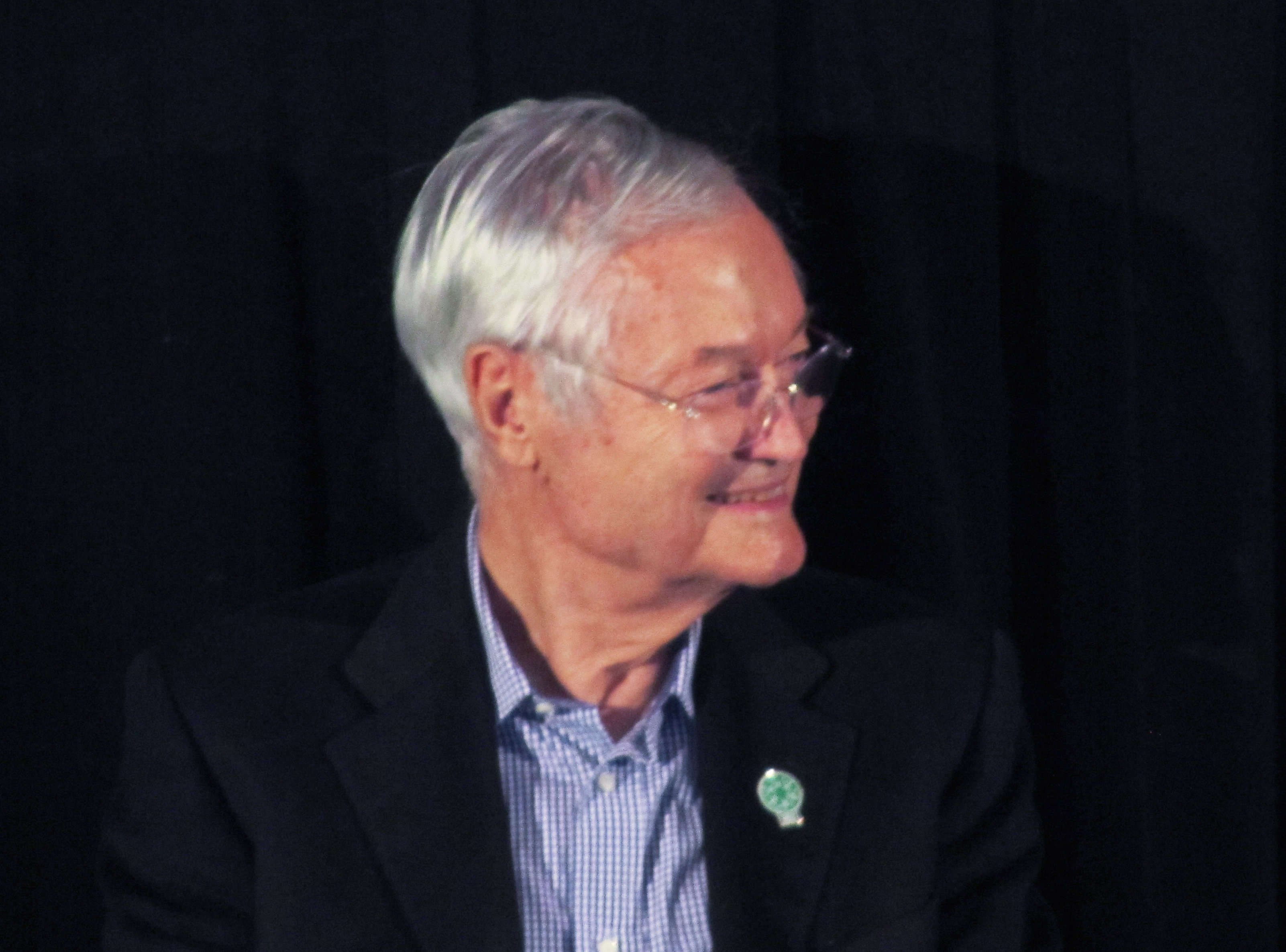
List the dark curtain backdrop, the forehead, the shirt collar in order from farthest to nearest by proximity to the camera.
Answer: the dark curtain backdrop < the shirt collar < the forehead

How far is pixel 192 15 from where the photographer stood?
171 centimetres

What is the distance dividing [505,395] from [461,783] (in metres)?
0.37

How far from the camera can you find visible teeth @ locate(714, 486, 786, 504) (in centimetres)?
152

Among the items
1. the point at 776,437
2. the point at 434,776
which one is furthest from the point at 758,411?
the point at 434,776

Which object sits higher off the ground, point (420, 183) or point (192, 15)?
point (192, 15)

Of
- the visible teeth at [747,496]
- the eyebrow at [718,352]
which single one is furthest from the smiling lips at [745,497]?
the eyebrow at [718,352]

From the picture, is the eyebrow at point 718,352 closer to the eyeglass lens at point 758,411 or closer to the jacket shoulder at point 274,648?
the eyeglass lens at point 758,411

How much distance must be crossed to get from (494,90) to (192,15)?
1.07 ft

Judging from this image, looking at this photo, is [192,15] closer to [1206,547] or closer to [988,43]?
[988,43]

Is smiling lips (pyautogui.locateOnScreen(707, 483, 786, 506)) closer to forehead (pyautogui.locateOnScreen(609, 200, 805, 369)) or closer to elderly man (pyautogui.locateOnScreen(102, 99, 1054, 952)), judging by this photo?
elderly man (pyautogui.locateOnScreen(102, 99, 1054, 952))

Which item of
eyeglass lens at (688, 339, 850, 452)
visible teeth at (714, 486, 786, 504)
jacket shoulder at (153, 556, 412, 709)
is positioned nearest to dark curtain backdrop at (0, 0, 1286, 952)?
jacket shoulder at (153, 556, 412, 709)

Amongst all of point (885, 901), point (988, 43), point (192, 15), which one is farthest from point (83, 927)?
point (988, 43)

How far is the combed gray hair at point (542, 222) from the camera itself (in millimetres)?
1481

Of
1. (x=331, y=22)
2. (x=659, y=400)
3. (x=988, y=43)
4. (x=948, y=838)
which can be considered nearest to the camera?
(x=659, y=400)
